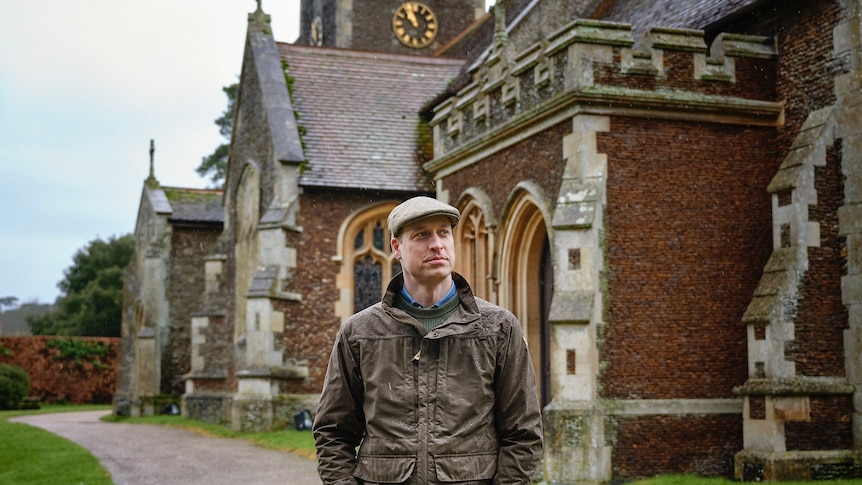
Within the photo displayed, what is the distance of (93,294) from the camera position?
51.2 meters

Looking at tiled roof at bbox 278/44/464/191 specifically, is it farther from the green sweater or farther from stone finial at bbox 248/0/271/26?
the green sweater

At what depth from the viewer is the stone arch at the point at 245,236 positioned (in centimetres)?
2294

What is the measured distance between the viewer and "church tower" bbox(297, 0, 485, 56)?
30.7 meters

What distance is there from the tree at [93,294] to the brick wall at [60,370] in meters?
11.1

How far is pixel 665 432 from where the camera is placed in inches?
467

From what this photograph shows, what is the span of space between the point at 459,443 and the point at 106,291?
5010 cm

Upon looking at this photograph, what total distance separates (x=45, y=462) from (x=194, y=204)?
16963 millimetres

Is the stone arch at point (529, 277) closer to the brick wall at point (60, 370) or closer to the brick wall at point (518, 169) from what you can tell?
the brick wall at point (518, 169)

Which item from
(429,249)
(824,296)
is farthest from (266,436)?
(429,249)

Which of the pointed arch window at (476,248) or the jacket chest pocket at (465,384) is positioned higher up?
the pointed arch window at (476,248)

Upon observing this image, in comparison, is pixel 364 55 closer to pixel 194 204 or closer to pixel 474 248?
pixel 194 204

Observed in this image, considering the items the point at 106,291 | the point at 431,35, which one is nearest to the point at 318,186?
the point at 431,35

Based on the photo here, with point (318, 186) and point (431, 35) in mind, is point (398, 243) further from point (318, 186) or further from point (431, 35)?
point (431, 35)

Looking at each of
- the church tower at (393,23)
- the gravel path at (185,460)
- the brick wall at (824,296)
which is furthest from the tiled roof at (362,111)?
the brick wall at (824,296)
